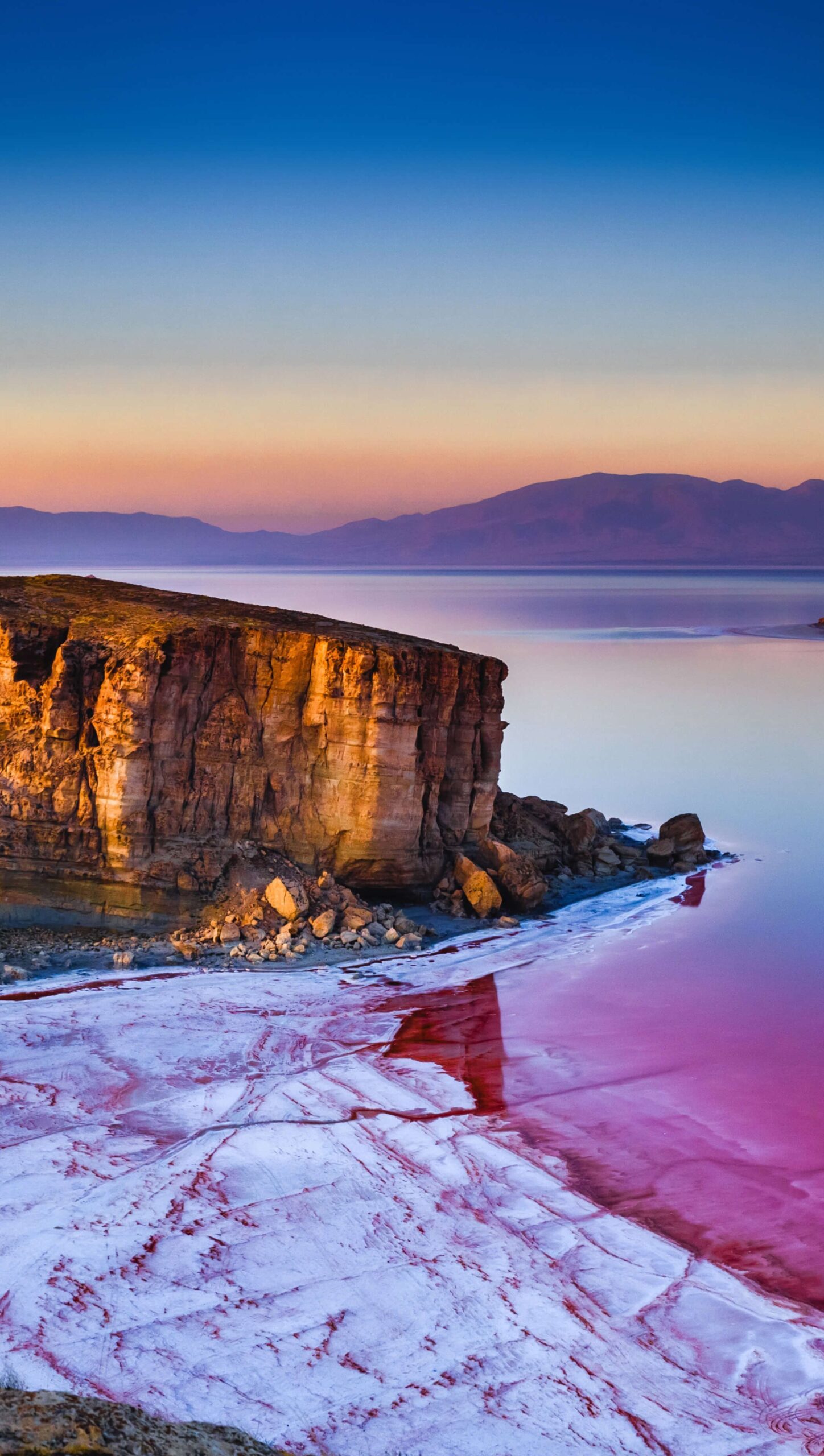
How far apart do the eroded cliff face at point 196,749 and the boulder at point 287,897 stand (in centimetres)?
80

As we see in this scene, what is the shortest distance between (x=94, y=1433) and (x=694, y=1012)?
44.3ft

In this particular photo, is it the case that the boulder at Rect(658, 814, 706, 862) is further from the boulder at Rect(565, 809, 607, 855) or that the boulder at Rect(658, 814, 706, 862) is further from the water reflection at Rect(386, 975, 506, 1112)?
the water reflection at Rect(386, 975, 506, 1112)

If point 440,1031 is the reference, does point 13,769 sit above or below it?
above

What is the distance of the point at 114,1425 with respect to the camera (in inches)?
294

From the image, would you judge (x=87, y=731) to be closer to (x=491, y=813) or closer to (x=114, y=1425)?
(x=491, y=813)

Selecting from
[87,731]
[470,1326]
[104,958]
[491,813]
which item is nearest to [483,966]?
[491,813]

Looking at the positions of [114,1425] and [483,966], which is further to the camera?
[483,966]

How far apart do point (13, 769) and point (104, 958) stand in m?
3.68

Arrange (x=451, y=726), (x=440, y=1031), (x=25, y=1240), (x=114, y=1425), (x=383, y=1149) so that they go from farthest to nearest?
(x=451, y=726) → (x=440, y=1031) → (x=383, y=1149) → (x=25, y=1240) → (x=114, y=1425)

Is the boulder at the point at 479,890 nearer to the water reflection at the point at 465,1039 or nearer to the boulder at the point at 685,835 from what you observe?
the water reflection at the point at 465,1039

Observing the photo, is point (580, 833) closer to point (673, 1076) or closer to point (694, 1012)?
point (694, 1012)

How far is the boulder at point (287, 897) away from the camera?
21109mm

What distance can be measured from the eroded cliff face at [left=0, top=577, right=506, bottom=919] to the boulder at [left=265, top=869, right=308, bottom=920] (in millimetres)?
798

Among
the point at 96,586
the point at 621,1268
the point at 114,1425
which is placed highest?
the point at 96,586
